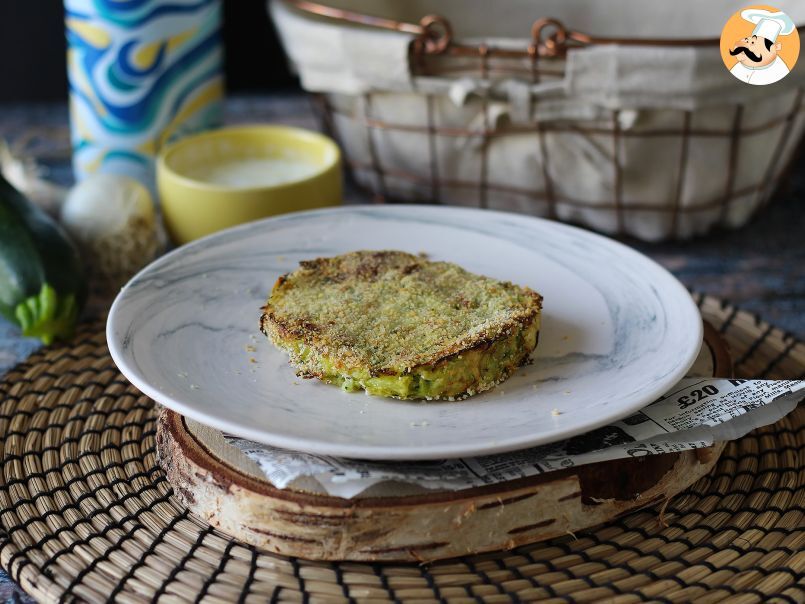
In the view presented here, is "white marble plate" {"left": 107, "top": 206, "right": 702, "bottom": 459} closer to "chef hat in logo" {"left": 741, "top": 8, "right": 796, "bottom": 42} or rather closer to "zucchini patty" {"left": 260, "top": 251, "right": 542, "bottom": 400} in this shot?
"zucchini patty" {"left": 260, "top": 251, "right": 542, "bottom": 400}

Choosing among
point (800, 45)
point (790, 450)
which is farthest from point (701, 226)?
point (790, 450)

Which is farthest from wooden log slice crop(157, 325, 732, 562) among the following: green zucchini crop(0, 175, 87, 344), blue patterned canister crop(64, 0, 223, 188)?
blue patterned canister crop(64, 0, 223, 188)

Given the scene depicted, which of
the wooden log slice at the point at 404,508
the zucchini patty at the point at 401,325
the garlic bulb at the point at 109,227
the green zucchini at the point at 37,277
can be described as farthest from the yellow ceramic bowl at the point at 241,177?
the wooden log slice at the point at 404,508

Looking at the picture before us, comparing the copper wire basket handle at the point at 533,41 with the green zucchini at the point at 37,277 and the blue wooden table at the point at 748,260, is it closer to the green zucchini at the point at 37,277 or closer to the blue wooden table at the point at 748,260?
the blue wooden table at the point at 748,260

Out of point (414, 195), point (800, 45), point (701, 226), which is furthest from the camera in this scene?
point (414, 195)

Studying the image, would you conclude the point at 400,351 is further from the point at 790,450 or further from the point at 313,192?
the point at 313,192

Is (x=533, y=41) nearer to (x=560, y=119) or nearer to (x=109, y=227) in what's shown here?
(x=560, y=119)
